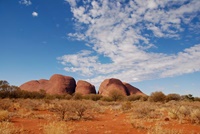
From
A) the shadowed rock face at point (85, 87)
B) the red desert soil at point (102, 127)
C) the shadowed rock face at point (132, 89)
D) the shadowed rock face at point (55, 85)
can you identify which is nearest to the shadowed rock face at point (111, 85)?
the shadowed rock face at point (132, 89)

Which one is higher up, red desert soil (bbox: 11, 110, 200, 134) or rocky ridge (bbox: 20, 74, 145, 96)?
rocky ridge (bbox: 20, 74, 145, 96)

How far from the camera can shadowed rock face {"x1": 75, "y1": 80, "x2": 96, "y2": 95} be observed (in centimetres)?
6406

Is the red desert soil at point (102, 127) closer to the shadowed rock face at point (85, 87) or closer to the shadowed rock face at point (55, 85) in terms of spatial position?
the shadowed rock face at point (55, 85)

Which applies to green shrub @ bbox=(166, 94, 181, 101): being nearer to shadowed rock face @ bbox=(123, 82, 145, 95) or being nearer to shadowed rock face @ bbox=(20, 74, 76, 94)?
shadowed rock face @ bbox=(123, 82, 145, 95)

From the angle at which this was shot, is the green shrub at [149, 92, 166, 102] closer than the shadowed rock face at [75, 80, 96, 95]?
Yes

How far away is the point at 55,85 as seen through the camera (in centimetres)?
6406

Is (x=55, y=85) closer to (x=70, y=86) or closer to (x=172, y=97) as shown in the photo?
(x=70, y=86)

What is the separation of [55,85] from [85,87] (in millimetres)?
8881

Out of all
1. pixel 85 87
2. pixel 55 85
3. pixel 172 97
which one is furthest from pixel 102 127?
pixel 55 85

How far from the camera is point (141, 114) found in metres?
16.1

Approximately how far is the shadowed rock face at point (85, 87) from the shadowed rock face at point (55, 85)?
185cm

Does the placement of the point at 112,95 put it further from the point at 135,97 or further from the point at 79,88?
the point at 79,88

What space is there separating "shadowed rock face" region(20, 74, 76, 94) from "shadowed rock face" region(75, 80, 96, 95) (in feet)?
6.06

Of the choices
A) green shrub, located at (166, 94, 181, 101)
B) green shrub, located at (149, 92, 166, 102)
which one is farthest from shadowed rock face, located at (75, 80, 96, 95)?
green shrub, located at (149, 92, 166, 102)
